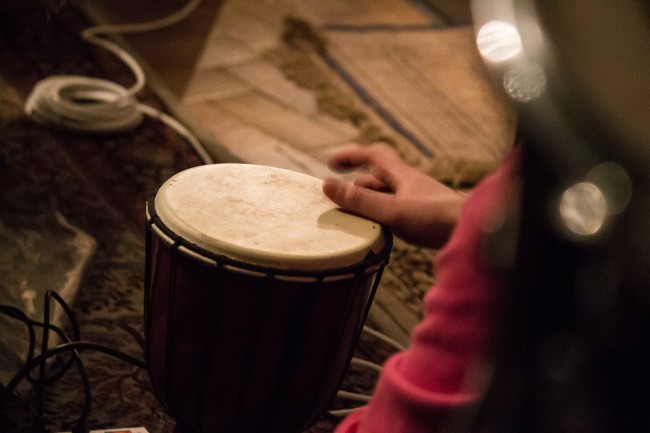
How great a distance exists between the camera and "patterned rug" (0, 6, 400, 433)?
1.15 metres

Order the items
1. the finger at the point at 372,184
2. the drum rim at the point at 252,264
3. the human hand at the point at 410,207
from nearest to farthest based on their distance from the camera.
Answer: the drum rim at the point at 252,264 < the human hand at the point at 410,207 < the finger at the point at 372,184

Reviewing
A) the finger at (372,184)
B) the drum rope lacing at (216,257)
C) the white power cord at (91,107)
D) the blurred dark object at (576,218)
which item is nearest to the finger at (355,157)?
the finger at (372,184)

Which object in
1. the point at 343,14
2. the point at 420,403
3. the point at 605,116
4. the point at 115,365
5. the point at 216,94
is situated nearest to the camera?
the point at 605,116

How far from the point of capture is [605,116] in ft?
1.13

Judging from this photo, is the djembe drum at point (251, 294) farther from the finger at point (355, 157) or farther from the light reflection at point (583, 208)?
the light reflection at point (583, 208)

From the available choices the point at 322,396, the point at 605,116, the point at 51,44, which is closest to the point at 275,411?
the point at 322,396

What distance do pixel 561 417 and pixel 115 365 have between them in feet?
3.31

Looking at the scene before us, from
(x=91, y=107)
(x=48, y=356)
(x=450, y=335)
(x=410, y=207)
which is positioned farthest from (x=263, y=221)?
(x=91, y=107)

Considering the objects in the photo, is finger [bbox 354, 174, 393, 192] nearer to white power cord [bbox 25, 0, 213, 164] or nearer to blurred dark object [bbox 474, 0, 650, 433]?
blurred dark object [bbox 474, 0, 650, 433]

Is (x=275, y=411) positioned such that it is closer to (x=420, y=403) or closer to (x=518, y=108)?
(x=420, y=403)

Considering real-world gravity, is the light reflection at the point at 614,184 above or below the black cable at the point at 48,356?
above

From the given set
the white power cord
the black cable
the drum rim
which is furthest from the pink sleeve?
the white power cord

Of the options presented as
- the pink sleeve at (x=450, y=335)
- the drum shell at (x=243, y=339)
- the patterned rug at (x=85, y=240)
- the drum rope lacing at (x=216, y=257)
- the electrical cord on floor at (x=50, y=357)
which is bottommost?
Result: the patterned rug at (x=85, y=240)

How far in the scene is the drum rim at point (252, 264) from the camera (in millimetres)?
745
